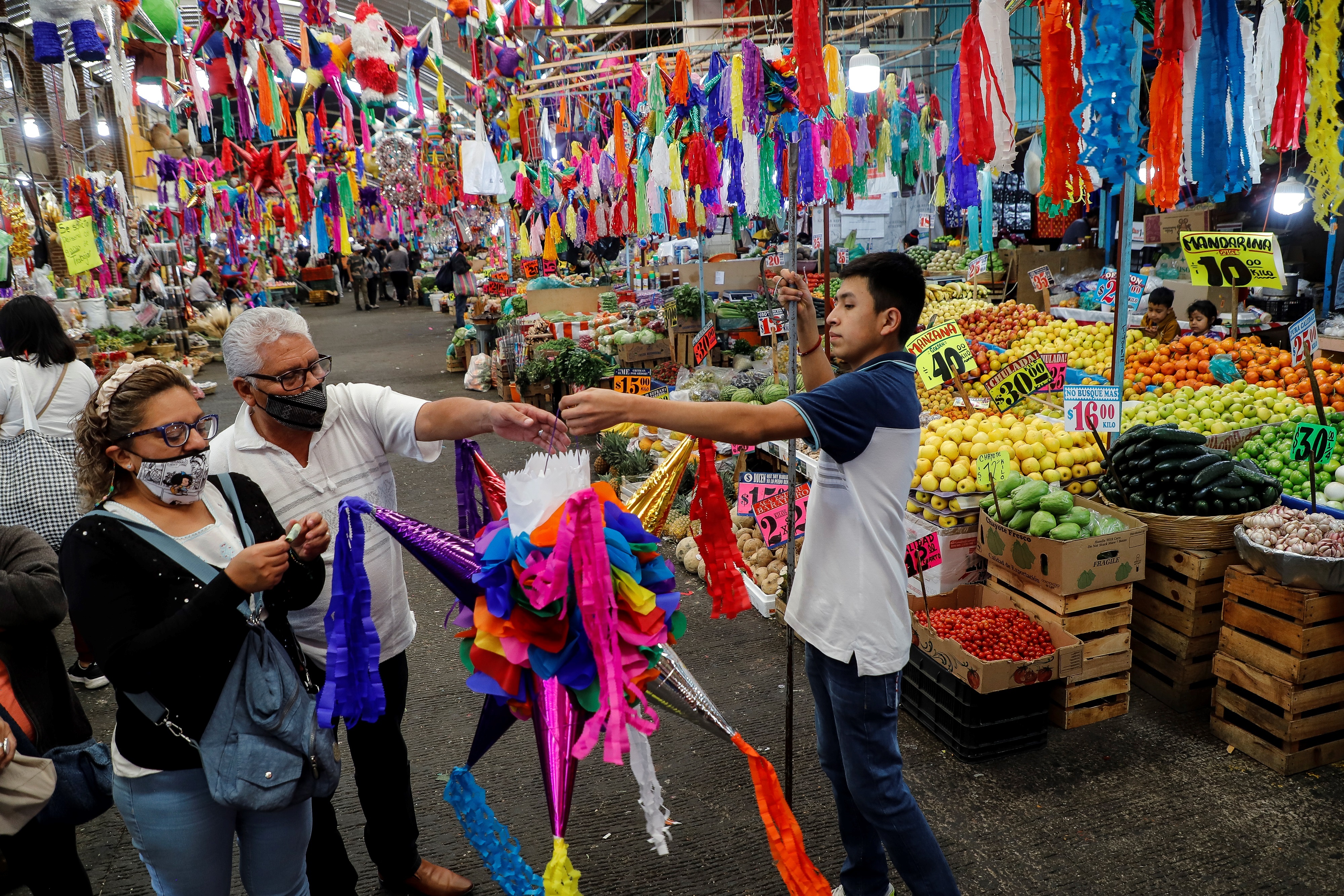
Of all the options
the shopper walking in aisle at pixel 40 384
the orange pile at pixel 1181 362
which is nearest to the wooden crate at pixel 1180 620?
the orange pile at pixel 1181 362

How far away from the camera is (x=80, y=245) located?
646 cm

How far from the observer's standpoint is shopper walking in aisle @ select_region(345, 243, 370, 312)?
73.2 feet

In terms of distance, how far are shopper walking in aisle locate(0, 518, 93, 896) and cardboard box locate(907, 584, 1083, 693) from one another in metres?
2.55

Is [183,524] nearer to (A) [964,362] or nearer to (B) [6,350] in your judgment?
(B) [6,350]

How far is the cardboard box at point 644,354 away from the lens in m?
8.70

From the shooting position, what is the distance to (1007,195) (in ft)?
44.7

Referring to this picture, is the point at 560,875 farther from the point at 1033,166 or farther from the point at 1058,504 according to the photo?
the point at 1033,166

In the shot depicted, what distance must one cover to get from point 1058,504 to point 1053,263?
7.62 m

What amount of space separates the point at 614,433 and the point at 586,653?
5.18 meters

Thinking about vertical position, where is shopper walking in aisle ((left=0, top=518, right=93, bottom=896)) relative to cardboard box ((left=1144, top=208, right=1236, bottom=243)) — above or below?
below

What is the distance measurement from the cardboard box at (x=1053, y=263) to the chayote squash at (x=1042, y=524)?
7.18 m

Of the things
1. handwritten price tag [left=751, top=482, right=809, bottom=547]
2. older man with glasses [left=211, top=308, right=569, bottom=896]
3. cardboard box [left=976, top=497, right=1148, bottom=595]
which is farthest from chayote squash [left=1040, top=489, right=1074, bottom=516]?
older man with glasses [left=211, top=308, right=569, bottom=896]

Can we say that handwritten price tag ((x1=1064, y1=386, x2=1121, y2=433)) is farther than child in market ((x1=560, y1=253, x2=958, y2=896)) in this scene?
Yes

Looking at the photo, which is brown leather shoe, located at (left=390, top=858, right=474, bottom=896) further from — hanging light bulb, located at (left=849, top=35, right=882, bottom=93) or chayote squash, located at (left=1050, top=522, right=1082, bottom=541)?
hanging light bulb, located at (left=849, top=35, right=882, bottom=93)
